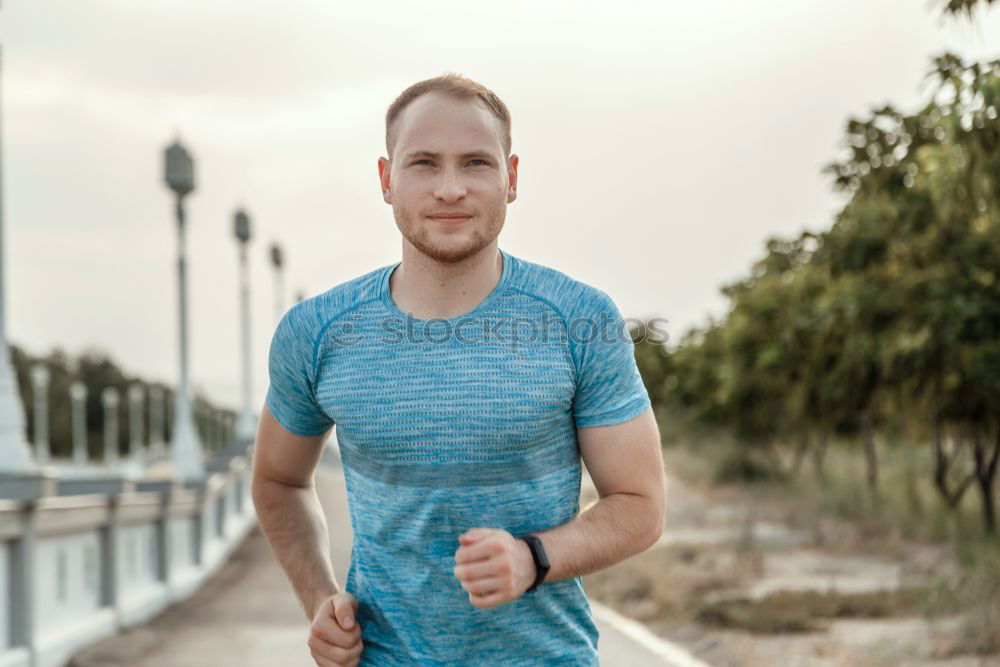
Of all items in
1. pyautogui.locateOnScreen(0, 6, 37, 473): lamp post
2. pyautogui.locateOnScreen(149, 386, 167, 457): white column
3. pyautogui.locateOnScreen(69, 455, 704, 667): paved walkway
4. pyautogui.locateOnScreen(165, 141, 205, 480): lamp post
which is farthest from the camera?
pyautogui.locateOnScreen(149, 386, 167, 457): white column

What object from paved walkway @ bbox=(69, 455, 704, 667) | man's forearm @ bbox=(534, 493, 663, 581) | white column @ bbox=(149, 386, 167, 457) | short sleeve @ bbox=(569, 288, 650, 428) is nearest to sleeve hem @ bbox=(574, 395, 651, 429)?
short sleeve @ bbox=(569, 288, 650, 428)

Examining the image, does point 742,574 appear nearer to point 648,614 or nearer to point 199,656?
point 648,614

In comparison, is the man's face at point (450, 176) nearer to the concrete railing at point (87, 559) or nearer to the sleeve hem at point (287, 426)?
the sleeve hem at point (287, 426)

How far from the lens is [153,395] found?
134 m

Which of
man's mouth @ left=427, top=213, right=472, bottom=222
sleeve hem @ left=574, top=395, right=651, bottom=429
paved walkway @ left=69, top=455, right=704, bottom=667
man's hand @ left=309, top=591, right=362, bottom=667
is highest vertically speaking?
man's mouth @ left=427, top=213, right=472, bottom=222

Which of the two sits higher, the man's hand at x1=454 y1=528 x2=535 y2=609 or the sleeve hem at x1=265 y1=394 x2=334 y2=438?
the sleeve hem at x1=265 y1=394 x2=334 y2=438

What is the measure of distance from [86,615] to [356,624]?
9.23 m

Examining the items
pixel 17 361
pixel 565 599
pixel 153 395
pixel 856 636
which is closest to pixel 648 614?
pixel 856 636

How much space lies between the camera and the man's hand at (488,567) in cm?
241

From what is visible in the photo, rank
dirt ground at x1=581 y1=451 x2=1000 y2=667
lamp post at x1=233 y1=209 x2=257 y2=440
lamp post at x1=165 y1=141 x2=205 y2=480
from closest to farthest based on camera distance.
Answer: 1. dirt ground at x1=581 y1=451 x2=1000 y2=667
2. lamp post at x1=165 y1=141 x2=205 y2=480
3. lamp post at x1=233 y1=209 x2=257 y2=440

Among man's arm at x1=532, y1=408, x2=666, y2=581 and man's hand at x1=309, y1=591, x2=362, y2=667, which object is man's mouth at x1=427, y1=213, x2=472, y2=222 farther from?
man's hand at x1=309, y1=591, x2=362, y2=667

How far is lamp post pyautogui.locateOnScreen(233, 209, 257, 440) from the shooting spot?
3203 cm

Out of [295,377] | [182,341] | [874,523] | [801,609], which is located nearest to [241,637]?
[801,609]

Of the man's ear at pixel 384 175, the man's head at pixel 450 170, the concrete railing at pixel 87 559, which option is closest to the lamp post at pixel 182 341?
the concrete railing at pixel 87 559
